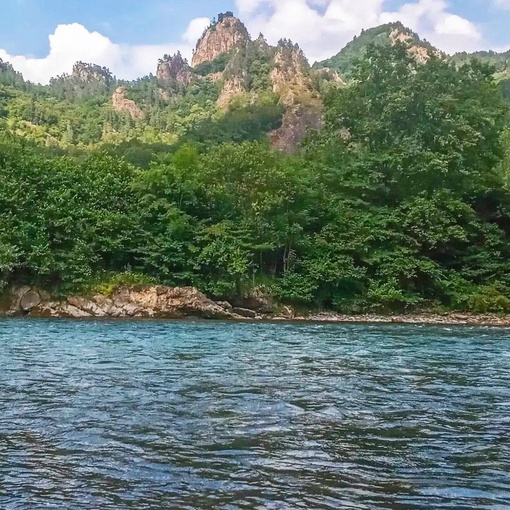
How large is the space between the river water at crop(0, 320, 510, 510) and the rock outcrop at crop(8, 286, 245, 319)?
72.3ft

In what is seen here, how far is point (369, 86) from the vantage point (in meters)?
53.3

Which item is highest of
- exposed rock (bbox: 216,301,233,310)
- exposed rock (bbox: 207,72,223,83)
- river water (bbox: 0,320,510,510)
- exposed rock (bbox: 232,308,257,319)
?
exposed rock (bbox: 207,72,223,83)

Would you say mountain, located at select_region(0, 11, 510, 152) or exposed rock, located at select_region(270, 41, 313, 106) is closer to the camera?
mountain, located at select_region(0, 11, 510, 152)

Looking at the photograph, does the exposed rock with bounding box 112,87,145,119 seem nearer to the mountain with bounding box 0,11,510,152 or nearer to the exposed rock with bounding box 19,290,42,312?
the mountain with bounding box 0,11,510,152

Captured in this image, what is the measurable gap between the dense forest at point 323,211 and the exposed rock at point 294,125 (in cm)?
6420

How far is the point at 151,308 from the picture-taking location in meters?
41.7

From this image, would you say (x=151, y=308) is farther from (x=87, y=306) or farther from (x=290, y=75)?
(x=290, y=75)

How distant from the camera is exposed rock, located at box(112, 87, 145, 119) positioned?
516 ft

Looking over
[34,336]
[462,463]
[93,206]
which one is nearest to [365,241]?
[93,206]

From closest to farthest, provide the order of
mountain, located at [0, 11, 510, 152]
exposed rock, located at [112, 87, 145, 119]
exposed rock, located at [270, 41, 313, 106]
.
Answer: mountain, located at [0, 11, 510, 152] < exposed rock, located at [270, 41, 313, 106] < exposed rock, located at [112, 87, 145, 119]

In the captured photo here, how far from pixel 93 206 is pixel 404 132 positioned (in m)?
25.7

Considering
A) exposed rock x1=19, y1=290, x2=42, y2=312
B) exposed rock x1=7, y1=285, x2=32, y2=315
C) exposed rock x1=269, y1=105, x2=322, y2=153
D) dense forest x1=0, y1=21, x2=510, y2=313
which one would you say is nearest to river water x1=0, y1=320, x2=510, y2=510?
exposed rock x1=19, y1=290, x2=42, y2=312

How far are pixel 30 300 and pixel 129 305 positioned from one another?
6.60 m

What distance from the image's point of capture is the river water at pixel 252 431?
679cm
